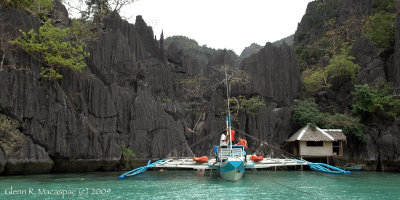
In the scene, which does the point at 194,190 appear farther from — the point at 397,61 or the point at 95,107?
the point at 397,61

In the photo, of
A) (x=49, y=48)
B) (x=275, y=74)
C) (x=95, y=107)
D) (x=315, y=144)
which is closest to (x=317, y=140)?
(x=315, y=144)

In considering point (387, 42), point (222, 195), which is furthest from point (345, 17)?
point (222, 195)

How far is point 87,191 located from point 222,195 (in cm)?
536

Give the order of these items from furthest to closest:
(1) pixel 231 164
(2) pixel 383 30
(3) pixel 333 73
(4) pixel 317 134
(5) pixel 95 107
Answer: (2) pixel 383 30 → (3) pixel 333 73 → (4) pixel 317 134 → (5) pixel 95 107 → (1) pixel 231 164

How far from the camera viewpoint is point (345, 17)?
39.9m

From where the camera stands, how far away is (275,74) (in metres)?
30.3

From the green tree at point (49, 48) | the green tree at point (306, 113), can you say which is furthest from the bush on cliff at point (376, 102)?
the green tree at point (49, 48)

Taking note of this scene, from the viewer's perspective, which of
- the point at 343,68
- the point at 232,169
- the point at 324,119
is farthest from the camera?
the point at 343,68

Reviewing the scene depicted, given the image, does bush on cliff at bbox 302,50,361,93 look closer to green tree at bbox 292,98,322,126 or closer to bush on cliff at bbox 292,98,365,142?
green tree at bbox 292,98,322,126

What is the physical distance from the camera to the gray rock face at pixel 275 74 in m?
30.0

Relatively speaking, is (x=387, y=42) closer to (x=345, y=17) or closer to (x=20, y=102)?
(x=345, y=17)

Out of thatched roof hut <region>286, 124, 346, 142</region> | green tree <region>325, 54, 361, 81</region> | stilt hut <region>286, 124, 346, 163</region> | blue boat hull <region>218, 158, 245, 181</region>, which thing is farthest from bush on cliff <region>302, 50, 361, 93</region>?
Result: blue boat hull <region>218, 158, 245, 181</region>

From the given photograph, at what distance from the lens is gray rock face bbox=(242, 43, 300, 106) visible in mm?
29953

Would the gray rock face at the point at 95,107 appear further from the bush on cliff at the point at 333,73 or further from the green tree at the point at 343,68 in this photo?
the green tree at the point at 343,68
